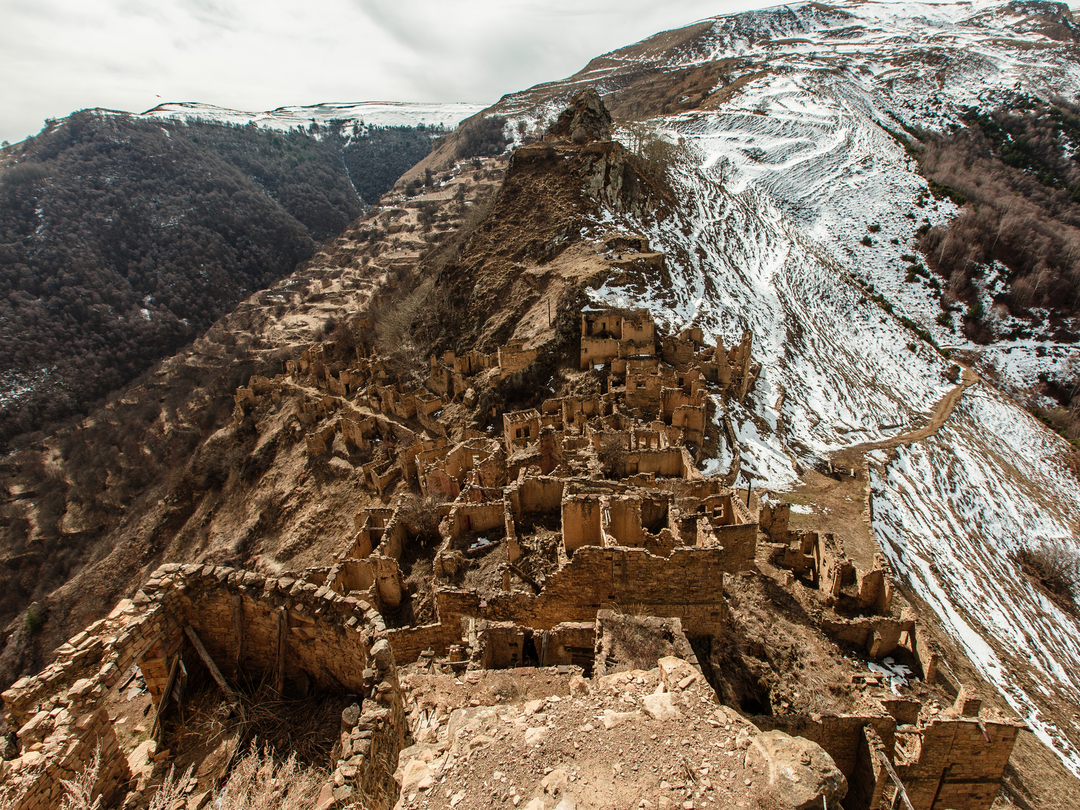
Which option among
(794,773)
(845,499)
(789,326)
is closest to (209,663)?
(794,773)

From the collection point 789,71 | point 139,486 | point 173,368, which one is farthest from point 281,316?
point 789,71

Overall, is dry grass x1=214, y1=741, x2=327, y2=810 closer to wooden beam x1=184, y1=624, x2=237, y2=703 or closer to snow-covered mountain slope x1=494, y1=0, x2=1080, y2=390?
wooden beam x1=184, y1=624, x2=237, y2=703

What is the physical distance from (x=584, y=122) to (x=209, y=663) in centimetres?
6446

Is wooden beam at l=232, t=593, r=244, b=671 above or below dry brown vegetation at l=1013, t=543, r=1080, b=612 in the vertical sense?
above

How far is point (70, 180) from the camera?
11281 cm

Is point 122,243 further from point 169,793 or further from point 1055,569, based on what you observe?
point 1055,569

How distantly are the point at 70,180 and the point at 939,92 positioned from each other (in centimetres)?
18118

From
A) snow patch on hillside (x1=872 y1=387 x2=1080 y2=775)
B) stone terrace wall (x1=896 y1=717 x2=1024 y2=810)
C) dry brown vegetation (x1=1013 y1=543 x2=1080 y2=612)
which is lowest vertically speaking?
dry brown vegetation (x1=1013 y1=543 x2=1080 y2=612)

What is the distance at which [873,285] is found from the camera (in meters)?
62.1

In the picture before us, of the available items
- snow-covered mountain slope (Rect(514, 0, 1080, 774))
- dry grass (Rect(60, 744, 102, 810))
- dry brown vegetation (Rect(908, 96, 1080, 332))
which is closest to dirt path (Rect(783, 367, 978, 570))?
snow-covered mountain slope (Rect(514, 0, 1080, 774))

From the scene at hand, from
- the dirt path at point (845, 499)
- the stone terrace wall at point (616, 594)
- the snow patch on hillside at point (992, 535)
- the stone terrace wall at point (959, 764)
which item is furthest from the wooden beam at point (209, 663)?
the snow patch on hillside at point (992, 535)

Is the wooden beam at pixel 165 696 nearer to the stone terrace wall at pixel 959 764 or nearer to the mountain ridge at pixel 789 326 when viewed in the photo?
the stone terrace wall at pixel 959 764

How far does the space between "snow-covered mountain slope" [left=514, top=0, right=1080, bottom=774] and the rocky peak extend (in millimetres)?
11635

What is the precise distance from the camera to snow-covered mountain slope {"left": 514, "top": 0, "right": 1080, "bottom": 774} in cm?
2531
